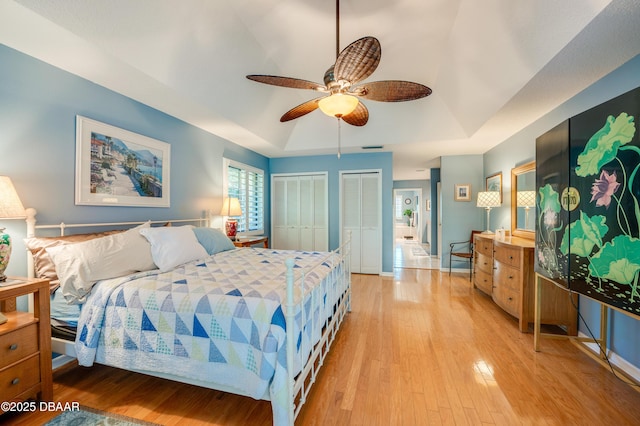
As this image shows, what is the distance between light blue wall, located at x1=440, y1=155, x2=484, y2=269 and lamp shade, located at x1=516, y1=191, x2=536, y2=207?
Result: 4.96 ft

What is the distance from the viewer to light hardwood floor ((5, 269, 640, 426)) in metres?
1.54

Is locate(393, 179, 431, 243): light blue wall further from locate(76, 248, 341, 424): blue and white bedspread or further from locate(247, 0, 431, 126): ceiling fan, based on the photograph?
locate(76, 248, 341, 424): blue and white bedspread

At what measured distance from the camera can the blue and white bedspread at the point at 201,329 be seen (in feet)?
4.42

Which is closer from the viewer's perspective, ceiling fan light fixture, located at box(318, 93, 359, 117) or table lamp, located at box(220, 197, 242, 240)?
ceiling fan light fixture, located at box(318, 93, 359, 117)

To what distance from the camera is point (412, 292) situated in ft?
12.8

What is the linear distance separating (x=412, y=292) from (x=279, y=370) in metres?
3.07

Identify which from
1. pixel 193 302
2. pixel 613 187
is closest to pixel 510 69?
pixel 613 187

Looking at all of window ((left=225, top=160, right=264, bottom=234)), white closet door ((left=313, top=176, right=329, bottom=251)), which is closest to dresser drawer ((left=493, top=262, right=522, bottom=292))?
white closet door ((left=313, top=176, right=329, bottom=251))

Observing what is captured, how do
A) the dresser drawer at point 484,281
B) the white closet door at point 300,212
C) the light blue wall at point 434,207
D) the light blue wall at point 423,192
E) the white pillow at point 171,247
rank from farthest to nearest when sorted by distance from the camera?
the light blue wall at point 423,192 → the light blue wall at point 434,207 → the white closet door at point 300,212 → the dresser drawer at point 484,281 → the white pillow at point 171,247

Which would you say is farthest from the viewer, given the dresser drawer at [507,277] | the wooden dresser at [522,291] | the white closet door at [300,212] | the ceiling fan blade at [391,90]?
the white closet door at [300,212]

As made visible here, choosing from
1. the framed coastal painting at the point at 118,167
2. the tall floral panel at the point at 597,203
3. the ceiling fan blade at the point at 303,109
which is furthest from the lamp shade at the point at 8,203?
the tall floral panel at the point at 597,203

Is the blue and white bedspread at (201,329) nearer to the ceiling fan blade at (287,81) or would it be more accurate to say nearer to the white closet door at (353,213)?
the ceiling fan blade at (287,81)

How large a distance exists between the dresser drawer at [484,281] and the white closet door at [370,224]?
1676 mm

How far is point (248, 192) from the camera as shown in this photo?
4.74 metres
